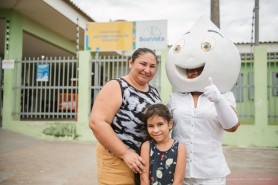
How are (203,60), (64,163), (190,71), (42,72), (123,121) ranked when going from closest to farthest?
(123,121), (203,60), (190,71), (64,163), (42,72)

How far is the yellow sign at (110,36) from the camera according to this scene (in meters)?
9.63

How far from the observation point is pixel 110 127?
225cm

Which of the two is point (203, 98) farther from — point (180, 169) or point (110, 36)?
point (110, 36)

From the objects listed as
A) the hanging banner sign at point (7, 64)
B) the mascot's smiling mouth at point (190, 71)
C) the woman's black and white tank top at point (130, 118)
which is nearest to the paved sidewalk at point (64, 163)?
the hanging banner sign at point (7, 64)

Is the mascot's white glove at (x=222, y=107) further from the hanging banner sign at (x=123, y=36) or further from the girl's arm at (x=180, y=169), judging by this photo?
the hanging banner sign at (x=123, y=36)

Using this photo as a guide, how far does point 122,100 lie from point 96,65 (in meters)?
6.84

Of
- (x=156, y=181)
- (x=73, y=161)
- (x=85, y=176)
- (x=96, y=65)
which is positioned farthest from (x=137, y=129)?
(x=96, y=65)

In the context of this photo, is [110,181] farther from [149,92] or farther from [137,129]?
[149,92]

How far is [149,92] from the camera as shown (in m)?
2.54

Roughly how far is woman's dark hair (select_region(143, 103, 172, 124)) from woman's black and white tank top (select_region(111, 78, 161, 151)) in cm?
7

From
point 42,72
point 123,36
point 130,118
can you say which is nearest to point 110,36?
point 123,36

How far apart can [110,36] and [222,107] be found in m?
7.81

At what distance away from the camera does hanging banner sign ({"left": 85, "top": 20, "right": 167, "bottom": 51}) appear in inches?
367

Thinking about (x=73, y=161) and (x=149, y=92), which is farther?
(x=73, y=161)
